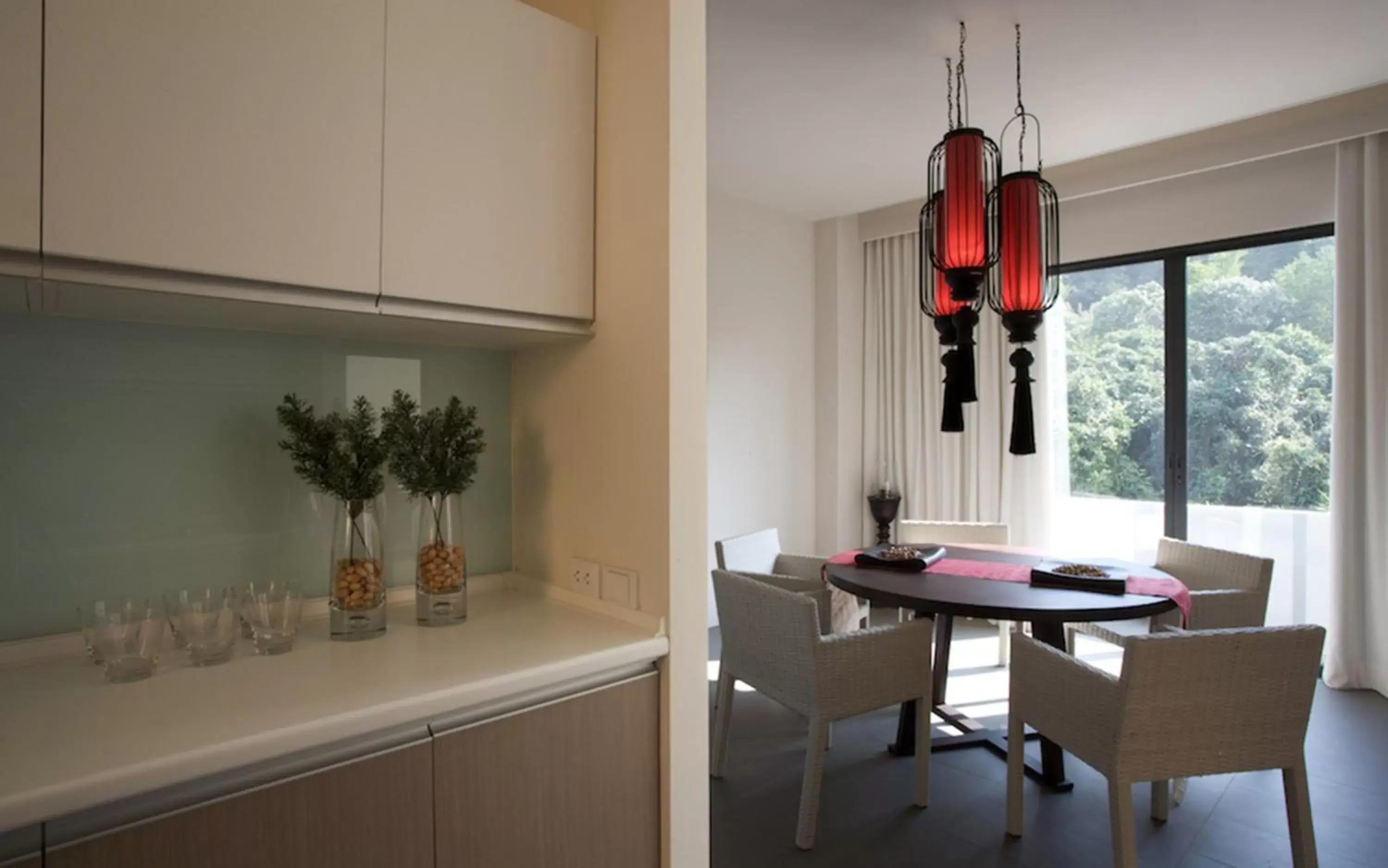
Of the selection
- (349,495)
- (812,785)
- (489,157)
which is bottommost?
(812,785)

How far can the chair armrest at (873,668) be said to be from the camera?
2.21 metres

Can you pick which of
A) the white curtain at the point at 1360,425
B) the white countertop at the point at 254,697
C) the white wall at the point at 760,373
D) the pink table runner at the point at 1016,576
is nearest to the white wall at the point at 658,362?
the white countertop at the point at 254,697

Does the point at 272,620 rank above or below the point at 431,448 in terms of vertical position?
below

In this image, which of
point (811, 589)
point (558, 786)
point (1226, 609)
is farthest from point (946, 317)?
point (558, 786)

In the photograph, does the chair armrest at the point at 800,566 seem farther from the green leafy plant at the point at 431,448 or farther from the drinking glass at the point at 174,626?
the drinking glass at the point at 174,626

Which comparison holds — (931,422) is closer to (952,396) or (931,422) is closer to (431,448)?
(952,396)

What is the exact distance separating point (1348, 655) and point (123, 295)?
16.0 ft

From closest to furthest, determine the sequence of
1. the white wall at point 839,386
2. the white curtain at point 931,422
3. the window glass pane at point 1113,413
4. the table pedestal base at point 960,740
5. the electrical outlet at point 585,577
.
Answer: the electrical outlet at point 585,577 < the table pedestal base at point 960,740 < the window glass pane at point 1113,413 < the white curtain at point 931,422 < the white wall at point 839,386

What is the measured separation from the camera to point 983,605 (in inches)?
90.7

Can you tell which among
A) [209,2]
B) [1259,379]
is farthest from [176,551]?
[1259,379]

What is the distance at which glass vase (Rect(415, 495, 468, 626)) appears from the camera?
1502 millimetres

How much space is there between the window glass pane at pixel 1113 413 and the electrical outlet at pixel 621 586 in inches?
151

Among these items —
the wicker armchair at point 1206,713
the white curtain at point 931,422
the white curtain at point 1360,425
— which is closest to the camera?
the wicker armchair at point 1206,713

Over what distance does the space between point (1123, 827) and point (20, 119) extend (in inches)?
100
